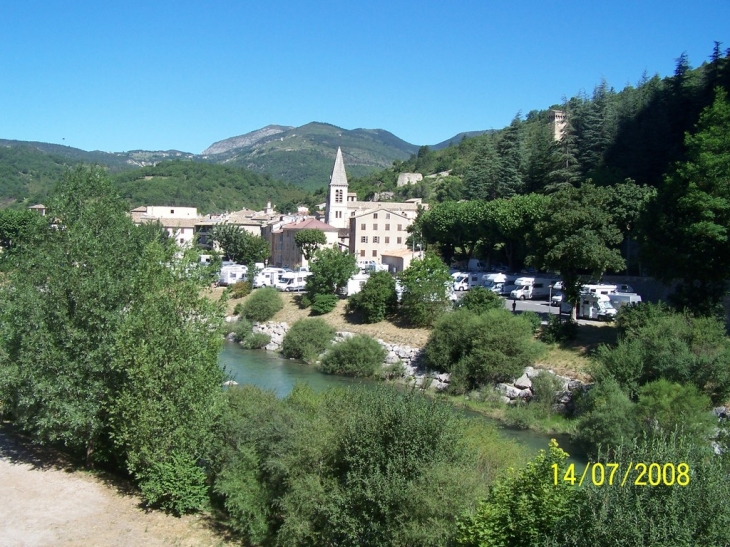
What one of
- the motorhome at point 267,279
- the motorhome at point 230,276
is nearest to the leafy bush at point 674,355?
the motorhome at point 267,279

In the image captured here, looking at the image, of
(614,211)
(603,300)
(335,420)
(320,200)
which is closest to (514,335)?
(603,300)

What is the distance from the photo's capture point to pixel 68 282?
A: 15.2 meters

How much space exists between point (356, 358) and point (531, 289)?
12091 mm

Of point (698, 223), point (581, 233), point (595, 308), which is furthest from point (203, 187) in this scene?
point (698, 223)

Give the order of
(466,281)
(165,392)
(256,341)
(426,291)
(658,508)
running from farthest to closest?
(466,281) < (256,341) < (426,291) < (165,392) < (658,508)

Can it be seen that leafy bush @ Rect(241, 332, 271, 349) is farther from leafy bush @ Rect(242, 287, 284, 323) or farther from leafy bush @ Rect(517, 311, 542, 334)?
leafy bush @ Rect(517, 311, 542, 334)

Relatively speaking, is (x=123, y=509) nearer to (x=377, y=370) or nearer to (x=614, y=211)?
(x=377, y=370)

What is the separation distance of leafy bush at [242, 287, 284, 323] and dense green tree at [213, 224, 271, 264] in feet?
66.7

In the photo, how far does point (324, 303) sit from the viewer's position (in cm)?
4106

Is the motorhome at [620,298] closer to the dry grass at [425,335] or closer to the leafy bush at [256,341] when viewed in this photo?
the dry grass at [425,335]

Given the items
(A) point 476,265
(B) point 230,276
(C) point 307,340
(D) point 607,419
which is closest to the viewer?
(D) point 607,419

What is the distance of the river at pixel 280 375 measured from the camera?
22391 mm

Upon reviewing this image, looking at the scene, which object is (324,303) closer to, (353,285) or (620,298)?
(353,285)

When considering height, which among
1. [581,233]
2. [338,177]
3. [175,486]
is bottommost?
[175,486]
